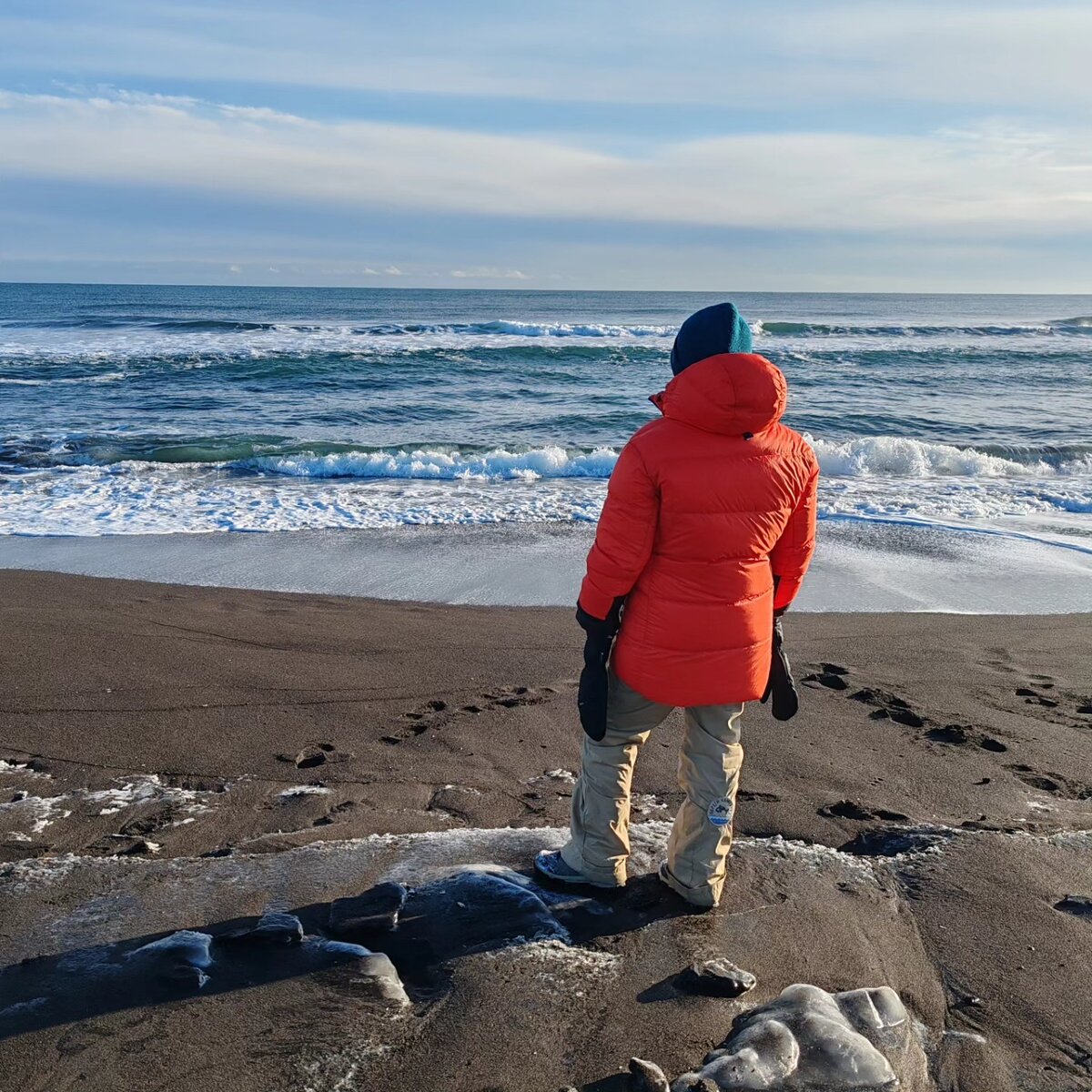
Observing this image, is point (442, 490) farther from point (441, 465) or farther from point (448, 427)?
point (448, 427)

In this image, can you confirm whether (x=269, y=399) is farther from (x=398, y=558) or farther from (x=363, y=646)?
(x=363, y=646)

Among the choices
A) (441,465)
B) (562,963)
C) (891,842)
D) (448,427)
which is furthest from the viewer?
(448,427)

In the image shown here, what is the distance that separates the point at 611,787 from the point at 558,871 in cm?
35

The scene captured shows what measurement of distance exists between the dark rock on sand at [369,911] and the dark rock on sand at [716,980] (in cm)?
87

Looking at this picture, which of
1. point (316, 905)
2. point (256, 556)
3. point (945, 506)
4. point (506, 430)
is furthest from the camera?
point (506, 430)

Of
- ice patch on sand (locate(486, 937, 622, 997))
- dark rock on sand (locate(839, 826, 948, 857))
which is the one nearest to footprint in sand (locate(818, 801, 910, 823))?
dark rock on sand (locate(839, 826, 948, 857))

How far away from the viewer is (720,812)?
9.51 feet

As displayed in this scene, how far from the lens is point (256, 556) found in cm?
817

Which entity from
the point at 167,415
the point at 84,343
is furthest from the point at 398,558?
the point at 84,343

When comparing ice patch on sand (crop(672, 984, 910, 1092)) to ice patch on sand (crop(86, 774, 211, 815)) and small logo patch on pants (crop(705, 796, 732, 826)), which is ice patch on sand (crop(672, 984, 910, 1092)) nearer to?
small logo patch on pants (crop(705, 796, 732, 826))

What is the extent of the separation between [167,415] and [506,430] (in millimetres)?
6411

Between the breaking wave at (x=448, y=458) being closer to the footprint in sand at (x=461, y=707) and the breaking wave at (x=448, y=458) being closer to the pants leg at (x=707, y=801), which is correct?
the footprint in sand at (x=461, y=707)

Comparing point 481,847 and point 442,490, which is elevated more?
point 481,847

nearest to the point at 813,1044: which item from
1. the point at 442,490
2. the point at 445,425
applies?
the point at 442,490
